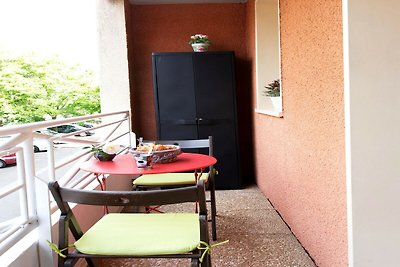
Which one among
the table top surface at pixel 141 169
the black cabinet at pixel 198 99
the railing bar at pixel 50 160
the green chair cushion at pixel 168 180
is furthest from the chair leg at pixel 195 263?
the black cabinet at pixel 198 99

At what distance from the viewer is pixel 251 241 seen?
2.58 metres

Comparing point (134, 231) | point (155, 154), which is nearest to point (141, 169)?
point (155, 154)

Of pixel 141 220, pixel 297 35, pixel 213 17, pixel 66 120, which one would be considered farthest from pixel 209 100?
pixel 141 220

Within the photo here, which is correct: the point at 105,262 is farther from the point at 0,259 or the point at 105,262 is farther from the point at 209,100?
the point at 209,100

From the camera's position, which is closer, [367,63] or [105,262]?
[367,63]

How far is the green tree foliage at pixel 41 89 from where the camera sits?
52.3ft

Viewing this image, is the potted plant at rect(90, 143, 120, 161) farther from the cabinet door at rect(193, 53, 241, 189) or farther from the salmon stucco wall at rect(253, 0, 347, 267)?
the cabinet door at rect(193, 53, 241, 189)

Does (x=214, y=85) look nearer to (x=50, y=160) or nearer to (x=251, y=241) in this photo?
(x=251, y=241)

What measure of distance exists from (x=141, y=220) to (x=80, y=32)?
15557 millimetres

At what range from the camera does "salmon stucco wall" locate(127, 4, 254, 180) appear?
14.9ft

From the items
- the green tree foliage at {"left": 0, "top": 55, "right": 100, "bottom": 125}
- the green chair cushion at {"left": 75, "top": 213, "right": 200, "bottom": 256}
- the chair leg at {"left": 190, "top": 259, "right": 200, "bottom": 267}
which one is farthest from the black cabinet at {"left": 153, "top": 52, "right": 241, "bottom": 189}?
the green tree foliage at {"left": 0, "top": 55, "right": 100, "bottom": 125}

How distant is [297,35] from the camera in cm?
239

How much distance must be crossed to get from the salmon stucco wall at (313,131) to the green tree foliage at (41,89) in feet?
51.1

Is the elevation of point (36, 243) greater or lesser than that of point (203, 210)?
lesser
